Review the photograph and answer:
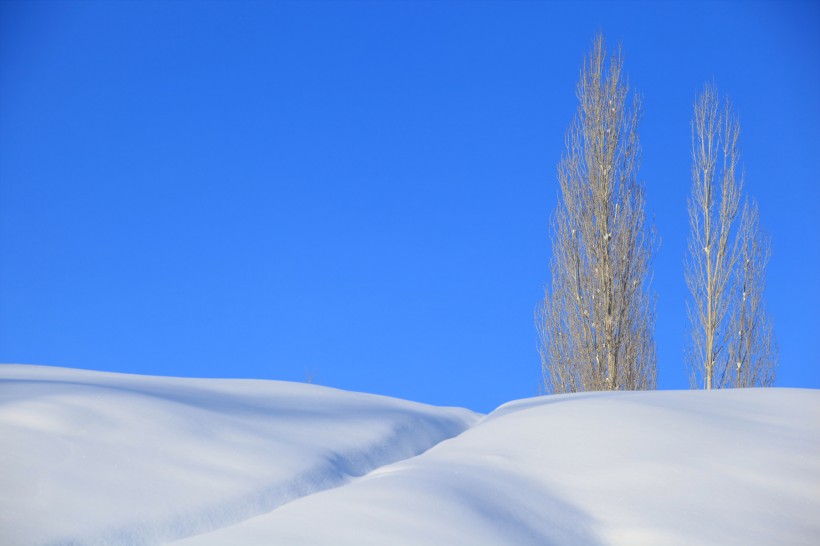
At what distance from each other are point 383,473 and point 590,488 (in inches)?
32.1

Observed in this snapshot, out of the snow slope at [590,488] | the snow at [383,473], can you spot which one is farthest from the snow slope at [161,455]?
the snow slope at [590,488]

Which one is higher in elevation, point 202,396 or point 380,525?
point 202,396

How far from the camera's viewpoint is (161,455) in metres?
2.79

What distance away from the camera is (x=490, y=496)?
9.08 ft

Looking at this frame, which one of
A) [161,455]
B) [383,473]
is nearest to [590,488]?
[383,473]

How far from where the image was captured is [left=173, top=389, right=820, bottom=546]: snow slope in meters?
2.41

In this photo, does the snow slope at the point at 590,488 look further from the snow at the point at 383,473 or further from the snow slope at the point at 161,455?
the snow slope at the point at 161,455

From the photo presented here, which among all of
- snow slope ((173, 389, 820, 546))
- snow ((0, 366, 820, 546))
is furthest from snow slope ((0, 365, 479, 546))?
snow slope ((173, 389, 820, 546))

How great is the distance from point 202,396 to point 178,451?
3.92ft

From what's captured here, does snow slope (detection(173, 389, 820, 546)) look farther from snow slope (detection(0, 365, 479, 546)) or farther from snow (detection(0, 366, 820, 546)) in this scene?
snow slope (detection(0, 365, 479, 546))

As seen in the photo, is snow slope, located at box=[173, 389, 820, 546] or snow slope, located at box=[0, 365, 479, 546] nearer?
snow slope, located at box=[0, 365, 479, 546]

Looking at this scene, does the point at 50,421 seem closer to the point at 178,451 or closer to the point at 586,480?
the point at 178,451

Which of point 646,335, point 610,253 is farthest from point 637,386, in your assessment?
point 610,253

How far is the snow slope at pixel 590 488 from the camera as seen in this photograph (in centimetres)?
241
